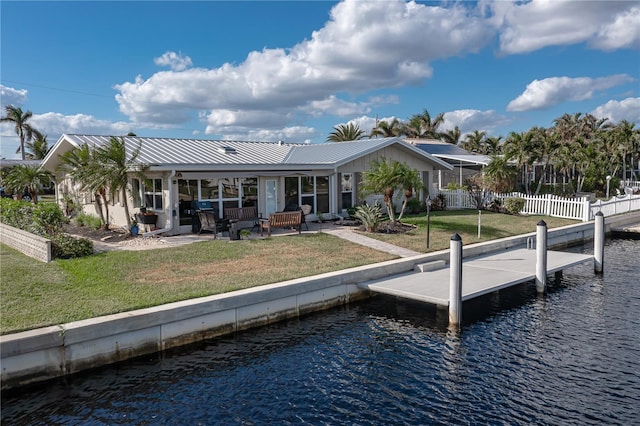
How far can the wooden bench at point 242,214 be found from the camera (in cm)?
1716

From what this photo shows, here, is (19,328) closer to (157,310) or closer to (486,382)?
(157,310)

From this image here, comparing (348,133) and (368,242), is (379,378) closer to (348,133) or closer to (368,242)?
(368,242)

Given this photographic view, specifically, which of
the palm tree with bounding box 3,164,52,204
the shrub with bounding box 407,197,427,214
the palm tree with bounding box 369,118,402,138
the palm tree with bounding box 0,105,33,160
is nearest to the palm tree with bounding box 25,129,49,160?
the palm tree with bounding box 0,105,33,160

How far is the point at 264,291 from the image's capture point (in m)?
9.47

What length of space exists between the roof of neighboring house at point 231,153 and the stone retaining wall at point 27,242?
407 cm

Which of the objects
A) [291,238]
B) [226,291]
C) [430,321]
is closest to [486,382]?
[430,321]

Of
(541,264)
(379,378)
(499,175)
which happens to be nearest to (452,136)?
(499,175)

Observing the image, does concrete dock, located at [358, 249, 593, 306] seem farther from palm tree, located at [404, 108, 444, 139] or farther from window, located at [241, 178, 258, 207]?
palm tree, located at [404, 108, 444, 139]

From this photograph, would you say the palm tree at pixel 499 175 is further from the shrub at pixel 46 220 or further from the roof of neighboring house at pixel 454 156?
the shrub at pixel 46 220

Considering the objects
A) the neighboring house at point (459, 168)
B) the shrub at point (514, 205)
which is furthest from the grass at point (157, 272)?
the neighboring house at point (459, 168)

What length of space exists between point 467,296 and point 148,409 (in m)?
6.51

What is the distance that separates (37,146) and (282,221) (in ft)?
145

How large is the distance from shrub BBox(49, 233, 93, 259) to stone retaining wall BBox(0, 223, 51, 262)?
264 millimetres

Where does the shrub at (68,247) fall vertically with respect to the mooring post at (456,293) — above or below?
above
